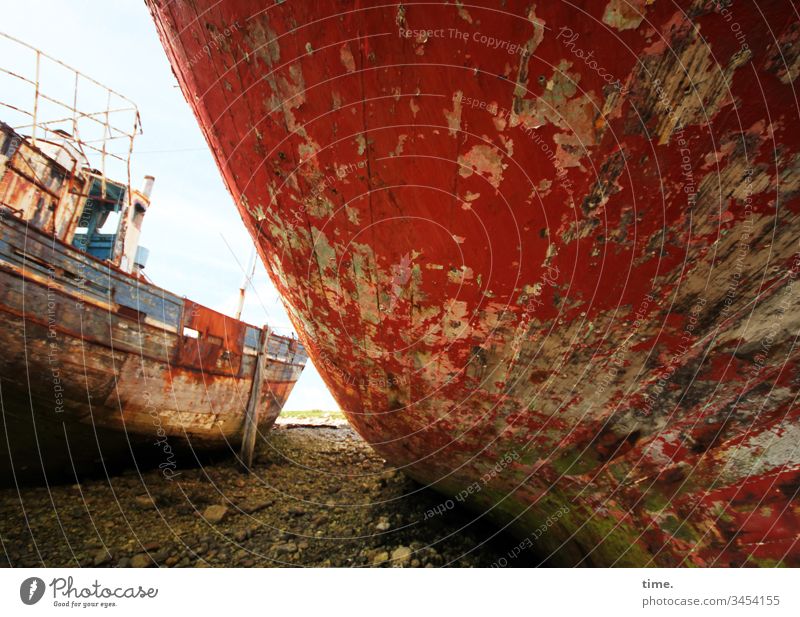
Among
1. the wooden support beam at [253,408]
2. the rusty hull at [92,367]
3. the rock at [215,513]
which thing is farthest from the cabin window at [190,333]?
the rock at [215,513]

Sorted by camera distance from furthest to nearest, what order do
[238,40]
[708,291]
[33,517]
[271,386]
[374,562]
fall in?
[271,386] < [33,517] < [374,562] < [238,40] < [708,291]

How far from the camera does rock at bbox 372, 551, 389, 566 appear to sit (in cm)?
267

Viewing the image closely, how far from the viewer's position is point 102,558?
284 cm

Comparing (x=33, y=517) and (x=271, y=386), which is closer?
(x=33, y=517)

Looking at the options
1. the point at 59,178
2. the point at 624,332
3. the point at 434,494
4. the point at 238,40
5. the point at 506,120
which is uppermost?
the point at 59,178

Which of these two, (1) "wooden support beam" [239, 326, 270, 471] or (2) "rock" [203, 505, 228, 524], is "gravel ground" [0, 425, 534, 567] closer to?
(2) "rock" [203, 505, 228, 524]

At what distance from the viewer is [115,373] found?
384cm

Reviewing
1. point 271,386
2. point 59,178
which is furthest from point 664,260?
point 59,178

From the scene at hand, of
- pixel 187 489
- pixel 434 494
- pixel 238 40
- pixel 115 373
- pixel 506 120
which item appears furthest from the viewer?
pixel 187 489

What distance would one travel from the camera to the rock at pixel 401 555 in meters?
2.64

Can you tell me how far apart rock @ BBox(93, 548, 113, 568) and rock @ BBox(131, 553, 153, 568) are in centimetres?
18

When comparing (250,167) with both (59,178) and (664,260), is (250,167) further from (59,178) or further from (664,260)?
(59,178)

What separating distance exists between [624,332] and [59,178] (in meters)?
7.66
